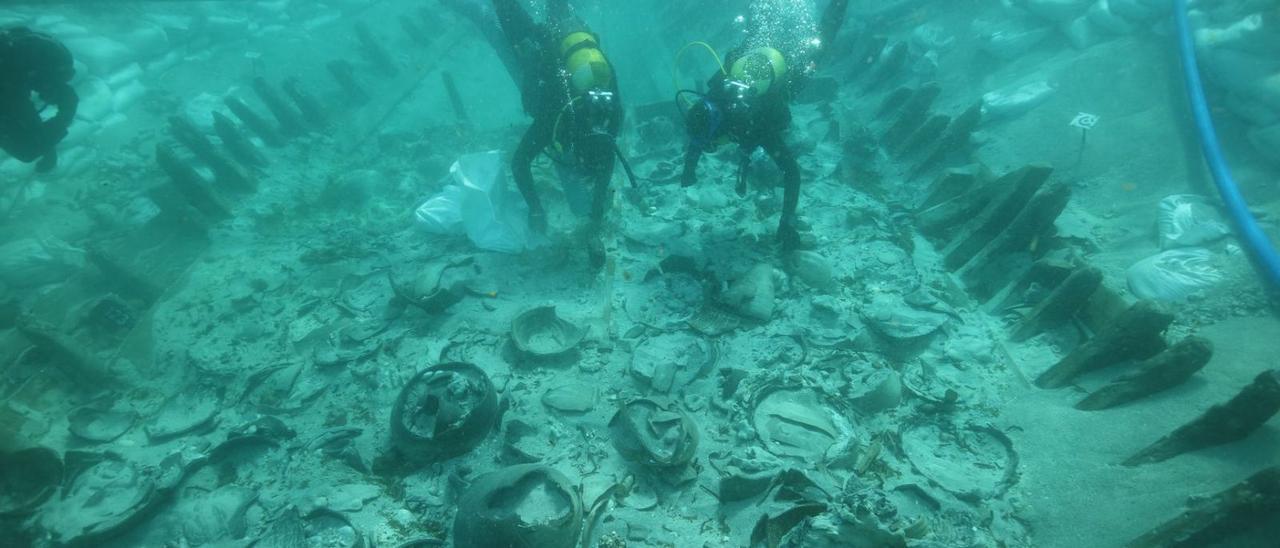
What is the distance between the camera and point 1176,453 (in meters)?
2.89

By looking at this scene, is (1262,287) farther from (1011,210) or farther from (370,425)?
(370,425)

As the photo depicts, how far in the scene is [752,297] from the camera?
4723mm

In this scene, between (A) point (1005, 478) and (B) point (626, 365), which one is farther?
(B) point (626, 365)

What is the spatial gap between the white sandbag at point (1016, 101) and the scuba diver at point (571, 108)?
221 inches

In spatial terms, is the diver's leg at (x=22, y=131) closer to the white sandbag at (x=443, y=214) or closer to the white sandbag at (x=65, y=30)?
the white sandbag at (x=443, y=214)

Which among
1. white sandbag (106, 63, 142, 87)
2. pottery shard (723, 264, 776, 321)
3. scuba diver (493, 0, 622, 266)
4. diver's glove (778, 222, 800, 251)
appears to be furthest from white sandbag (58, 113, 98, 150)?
diver's glove (778, 222, 800, 251)

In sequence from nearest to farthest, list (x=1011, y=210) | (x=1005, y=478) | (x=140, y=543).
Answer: (x=1005, y=478), (x=140, y=543), (x=1011, y=210)

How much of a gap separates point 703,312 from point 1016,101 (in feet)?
19.1

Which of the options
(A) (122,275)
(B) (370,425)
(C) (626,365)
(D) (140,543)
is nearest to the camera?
(D) (140,543)

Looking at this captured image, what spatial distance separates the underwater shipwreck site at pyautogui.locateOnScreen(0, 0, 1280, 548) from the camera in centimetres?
326

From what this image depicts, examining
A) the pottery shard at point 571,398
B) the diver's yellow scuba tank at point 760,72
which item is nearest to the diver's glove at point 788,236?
the diver's yellow scuba tank at point 760,72

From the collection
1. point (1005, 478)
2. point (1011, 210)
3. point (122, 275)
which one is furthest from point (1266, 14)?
point (122, 275)

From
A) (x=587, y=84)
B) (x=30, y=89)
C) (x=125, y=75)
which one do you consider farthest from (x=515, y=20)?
Result: (x=125, y=75)

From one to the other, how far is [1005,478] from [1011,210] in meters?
2.99
